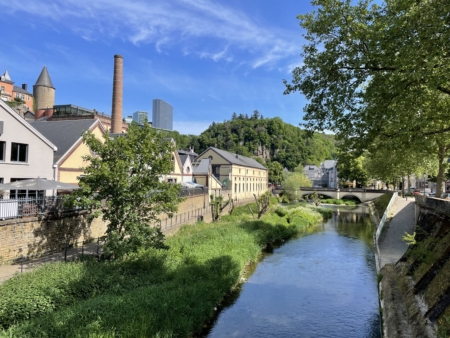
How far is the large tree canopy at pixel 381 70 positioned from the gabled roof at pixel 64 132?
59.1 ft

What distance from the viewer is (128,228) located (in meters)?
16.2

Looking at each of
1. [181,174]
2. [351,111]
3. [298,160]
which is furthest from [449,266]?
[298,160]

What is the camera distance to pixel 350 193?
78.6 metres

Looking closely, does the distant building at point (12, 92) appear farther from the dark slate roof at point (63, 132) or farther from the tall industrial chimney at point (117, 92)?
the dark slate roof at point (63, 132)

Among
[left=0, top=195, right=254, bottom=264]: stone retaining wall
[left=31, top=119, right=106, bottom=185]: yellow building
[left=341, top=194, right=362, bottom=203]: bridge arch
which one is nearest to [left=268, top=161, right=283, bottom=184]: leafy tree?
[left=341, top=194, right=362, bottom=203]: bridge arch

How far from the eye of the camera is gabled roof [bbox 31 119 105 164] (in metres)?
24.8

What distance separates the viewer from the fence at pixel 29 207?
14.8 metres

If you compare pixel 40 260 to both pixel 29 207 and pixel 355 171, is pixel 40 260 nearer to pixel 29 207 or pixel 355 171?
pixel 29 207

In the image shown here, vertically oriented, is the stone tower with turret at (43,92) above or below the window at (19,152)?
above

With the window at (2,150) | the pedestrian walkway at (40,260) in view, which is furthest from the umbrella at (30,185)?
the window at (2,150)

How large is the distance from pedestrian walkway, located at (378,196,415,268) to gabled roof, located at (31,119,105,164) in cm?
2233

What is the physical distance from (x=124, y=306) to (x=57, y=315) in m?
2.00

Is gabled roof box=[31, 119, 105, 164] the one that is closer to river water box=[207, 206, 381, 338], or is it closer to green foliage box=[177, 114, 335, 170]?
river water box=[207, 206, 381, 338]

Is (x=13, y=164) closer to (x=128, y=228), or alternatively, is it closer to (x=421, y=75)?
(x=128, y=228)
